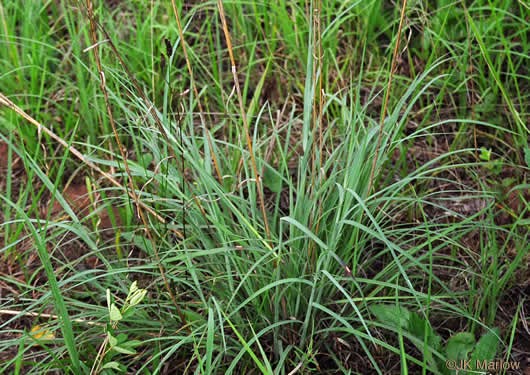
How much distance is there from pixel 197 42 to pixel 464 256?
128 cm

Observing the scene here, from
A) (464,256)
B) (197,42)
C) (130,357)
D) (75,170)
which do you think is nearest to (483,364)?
(464,256)

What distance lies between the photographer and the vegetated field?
1.31 m

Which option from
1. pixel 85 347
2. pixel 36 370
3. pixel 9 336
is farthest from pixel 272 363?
pixel 9 336

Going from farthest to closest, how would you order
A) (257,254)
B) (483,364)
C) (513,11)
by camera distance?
(513,11) < (257,254) < (483,364)

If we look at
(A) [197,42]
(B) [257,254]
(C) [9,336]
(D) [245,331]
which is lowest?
(C) [9,336]

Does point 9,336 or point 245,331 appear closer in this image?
point 245,331

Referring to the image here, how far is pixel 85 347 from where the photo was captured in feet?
4.81

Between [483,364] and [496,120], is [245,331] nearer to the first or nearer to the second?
[483,364]

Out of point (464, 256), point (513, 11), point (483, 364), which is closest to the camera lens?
point (483, 364)

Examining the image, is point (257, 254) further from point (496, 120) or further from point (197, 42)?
point (197, 42)

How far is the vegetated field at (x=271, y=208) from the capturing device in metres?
1.31

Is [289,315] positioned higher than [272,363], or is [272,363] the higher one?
[289,315]

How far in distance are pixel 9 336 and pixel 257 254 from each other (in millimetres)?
775

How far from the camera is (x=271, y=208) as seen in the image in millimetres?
1793
